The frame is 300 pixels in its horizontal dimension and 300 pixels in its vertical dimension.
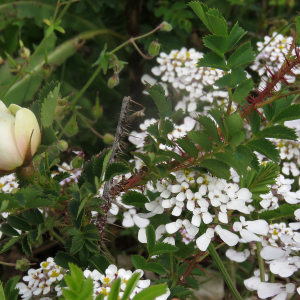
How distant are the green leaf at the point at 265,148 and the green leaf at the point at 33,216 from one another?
263mm

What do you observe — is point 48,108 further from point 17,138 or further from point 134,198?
point 134,198

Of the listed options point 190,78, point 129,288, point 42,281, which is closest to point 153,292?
point 129,288

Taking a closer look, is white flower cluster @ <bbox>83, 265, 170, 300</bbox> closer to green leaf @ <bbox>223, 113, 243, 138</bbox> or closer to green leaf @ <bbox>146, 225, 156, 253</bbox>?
green leaf @ <bbox>146, 225, 156, 253</bbox>

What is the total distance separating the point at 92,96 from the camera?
1.05 meters

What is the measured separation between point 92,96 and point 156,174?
73 centimetres

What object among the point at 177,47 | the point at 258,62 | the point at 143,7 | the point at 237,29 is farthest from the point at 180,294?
the point at 143,7

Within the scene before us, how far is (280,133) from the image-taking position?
1.15ft

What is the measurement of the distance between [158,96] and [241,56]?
4.1 inches

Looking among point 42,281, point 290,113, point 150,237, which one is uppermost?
point 290,113

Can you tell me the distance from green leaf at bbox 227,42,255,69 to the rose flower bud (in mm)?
227

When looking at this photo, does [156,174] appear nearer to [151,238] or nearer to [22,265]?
[151,238]

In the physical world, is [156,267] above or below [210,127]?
below

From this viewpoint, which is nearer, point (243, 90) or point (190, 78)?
point (243, 90)

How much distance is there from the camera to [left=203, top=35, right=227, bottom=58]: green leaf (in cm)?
35
